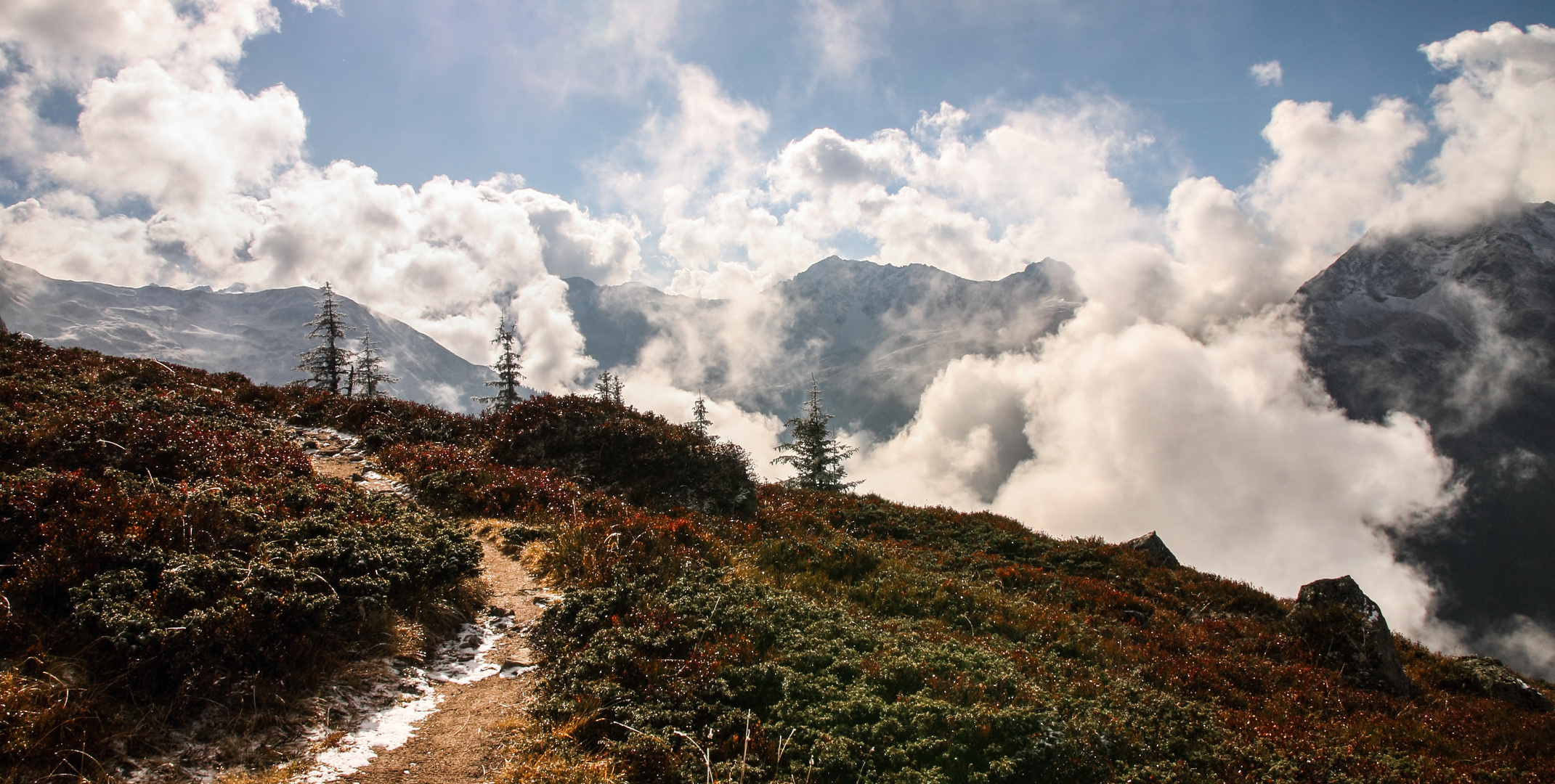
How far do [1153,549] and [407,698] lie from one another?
62.1 feet

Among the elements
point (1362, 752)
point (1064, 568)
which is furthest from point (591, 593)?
point (1064, 568)

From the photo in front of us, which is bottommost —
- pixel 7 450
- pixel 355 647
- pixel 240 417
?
pixel 355 647

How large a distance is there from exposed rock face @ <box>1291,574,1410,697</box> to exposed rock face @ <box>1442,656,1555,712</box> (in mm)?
1910

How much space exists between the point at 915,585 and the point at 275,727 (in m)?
9.10

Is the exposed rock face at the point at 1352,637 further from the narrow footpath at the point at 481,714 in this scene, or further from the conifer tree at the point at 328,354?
the conifer tree at the point at 328,354

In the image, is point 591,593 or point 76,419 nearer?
point 591,593

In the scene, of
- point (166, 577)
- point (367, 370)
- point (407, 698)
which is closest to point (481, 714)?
point (407, 698)

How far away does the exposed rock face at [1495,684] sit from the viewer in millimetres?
11336

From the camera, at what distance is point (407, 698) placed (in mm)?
6141

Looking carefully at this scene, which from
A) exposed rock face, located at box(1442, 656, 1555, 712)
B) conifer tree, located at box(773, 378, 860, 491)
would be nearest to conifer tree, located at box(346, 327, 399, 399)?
conifer tree, located at box(773, 378, 860, 491)

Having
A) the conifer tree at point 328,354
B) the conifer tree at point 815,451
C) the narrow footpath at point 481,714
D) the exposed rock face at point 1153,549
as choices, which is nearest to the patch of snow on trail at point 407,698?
the narrow footpath at point 481,714

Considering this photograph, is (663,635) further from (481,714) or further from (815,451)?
(815,451)

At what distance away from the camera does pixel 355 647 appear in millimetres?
6453

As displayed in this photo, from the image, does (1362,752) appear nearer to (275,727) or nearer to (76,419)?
(275,727)
